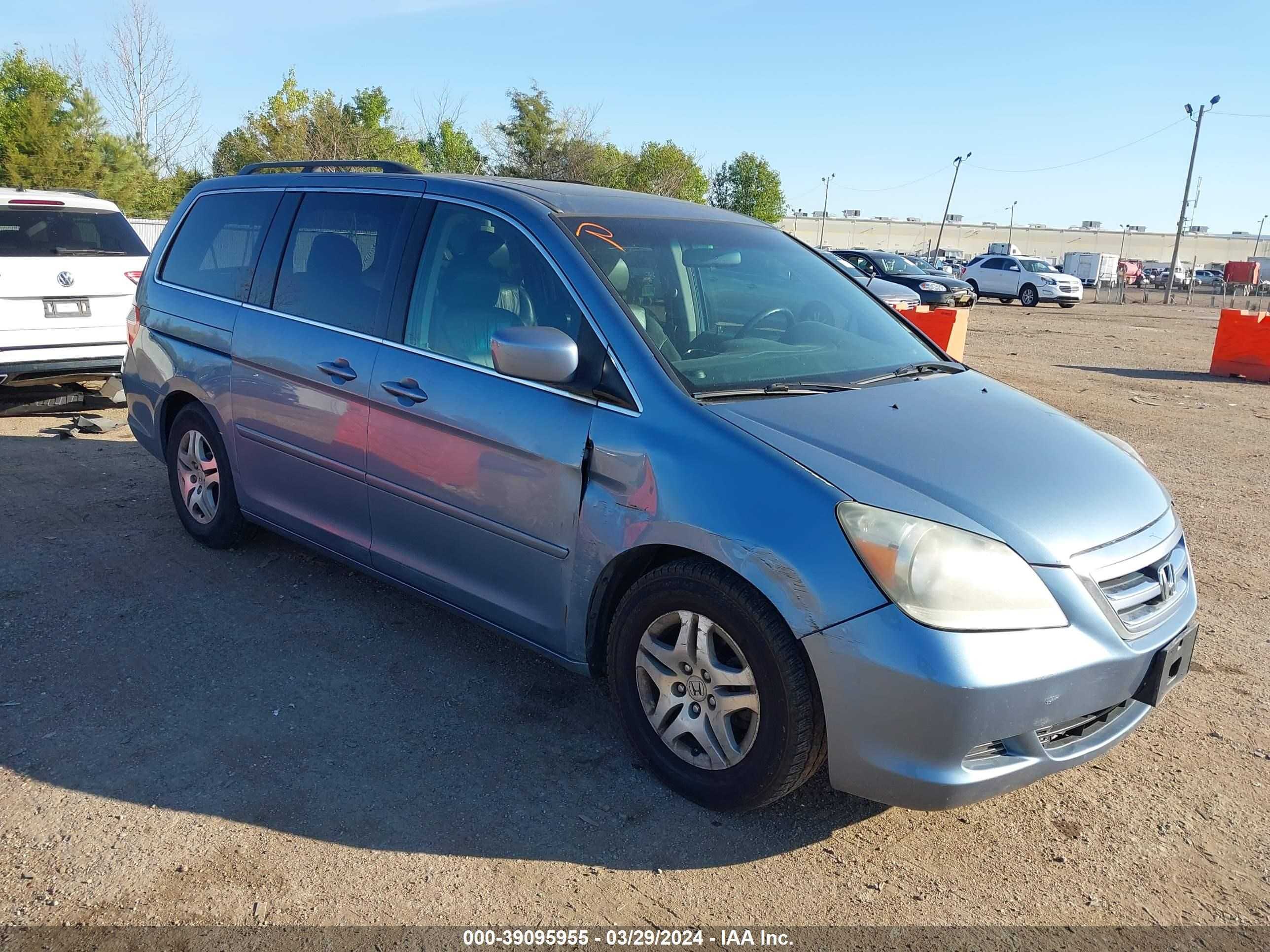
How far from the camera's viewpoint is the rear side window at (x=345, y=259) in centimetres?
406

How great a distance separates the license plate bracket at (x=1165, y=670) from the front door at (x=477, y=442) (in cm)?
179

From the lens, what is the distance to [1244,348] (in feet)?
49.1

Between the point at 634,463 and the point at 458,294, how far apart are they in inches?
45.9

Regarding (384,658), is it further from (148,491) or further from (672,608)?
(148,491)

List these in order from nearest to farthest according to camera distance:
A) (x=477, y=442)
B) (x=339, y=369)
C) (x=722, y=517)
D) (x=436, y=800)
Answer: (x=722, y=517) → (x=436, y=800) → (x=477, y=442) → (x=339, y=369)

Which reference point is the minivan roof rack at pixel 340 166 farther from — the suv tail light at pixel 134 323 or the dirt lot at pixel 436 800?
the dirt lot at pixel 436 800

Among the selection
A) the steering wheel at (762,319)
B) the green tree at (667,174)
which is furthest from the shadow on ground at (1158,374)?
the green tree at (667,174)

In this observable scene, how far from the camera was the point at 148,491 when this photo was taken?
21.1 ft

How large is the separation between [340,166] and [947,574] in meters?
3.69

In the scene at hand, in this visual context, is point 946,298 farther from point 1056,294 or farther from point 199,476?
point 199,476

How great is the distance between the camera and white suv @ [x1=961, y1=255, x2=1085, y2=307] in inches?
1388

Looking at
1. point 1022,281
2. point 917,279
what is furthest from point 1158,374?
point 1022,281

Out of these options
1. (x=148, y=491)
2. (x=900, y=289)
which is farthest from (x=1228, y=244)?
(x=148, y=491)

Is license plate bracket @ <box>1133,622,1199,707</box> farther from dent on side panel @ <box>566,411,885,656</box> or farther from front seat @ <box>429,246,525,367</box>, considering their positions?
front seat @ <box>429,246,525,367</box>
